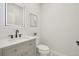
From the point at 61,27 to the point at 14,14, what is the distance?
1624 mm

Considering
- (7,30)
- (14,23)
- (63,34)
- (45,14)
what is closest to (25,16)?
(14,23)

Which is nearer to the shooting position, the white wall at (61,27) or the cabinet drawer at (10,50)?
the cabinet drawer at (10,50)

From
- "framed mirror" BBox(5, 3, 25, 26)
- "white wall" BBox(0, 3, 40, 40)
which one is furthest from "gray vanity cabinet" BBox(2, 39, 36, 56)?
"framed mirror" BBox(5, 3, 25, 26)

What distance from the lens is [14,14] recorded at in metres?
1.94

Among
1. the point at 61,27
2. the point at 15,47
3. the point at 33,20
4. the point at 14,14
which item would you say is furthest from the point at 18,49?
the point at 61,27

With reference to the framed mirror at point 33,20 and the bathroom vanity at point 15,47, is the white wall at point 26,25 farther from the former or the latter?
the bathroom vanity at point 15,47

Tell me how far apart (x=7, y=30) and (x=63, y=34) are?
1814 millimetres

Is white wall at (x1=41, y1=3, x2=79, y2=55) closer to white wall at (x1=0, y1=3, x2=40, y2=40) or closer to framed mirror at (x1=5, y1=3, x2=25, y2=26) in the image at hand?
white wall at (x1=0, y1=3, x2=40, y2=40)

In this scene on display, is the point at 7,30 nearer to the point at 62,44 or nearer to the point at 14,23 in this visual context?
the point at 14,23

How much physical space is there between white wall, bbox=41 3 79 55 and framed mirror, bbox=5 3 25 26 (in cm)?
112

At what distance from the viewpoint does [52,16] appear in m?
2.91

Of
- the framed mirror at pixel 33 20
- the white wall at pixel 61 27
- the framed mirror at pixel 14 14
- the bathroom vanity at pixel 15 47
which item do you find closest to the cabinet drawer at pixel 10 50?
the bathroom vanity at pixel 15 47

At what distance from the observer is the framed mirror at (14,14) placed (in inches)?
69.6

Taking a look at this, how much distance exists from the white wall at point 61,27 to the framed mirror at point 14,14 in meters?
1.12
